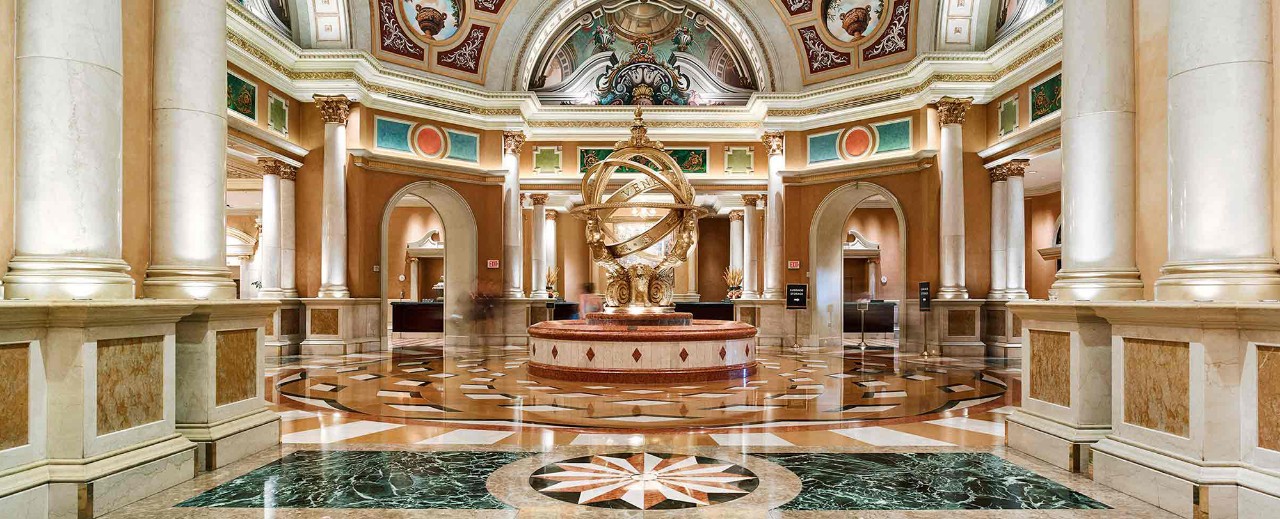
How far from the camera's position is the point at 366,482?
3.87 meters

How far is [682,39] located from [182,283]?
46.6 feet

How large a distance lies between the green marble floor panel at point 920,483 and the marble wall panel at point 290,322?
35.3 ft

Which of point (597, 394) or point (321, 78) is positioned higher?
point (321, 78)

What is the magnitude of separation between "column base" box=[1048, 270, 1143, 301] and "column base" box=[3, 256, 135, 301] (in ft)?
18.4

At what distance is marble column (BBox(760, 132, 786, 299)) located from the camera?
15.1 m

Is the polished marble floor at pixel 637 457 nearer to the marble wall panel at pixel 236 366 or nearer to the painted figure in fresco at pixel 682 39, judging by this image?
the marble wall panel at pixel 236 366

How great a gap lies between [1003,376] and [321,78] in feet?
40.7

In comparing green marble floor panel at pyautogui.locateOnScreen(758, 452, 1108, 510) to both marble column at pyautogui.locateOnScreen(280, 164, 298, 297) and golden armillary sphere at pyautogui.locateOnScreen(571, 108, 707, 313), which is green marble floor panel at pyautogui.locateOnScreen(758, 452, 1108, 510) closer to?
golden armillary sphere at pyautogui.locateOnScreen(571, 108, 707, 313)

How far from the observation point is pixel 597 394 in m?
7.52

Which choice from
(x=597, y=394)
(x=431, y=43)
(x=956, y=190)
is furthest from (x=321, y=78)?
(x=956, y=190)

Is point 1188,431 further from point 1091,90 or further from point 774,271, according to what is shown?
point 774,271

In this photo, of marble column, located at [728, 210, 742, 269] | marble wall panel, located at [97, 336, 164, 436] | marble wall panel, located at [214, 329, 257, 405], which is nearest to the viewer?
marble wall panel, located at [97, 336, 164, 436]

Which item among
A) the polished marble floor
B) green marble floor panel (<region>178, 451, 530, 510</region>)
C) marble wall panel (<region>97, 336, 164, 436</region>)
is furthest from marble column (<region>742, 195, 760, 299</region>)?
marble wall panel (<region>97, 336, 164, 436</region>)

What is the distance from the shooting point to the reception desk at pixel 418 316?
19.1m
